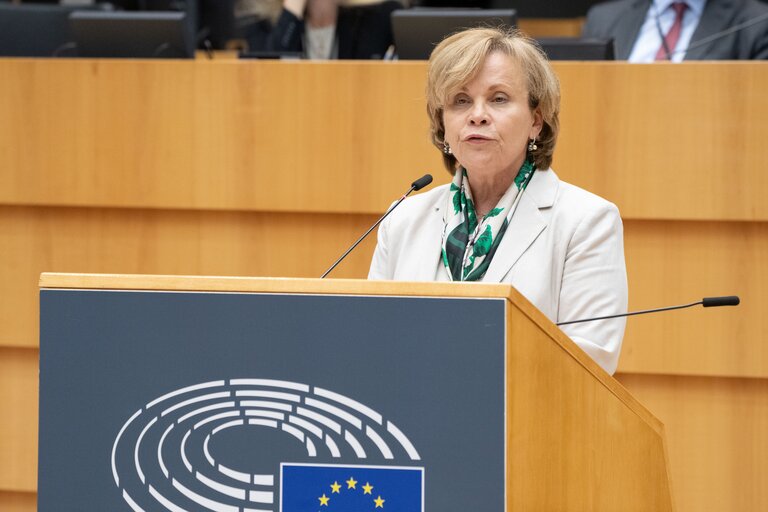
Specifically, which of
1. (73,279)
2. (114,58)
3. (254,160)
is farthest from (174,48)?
(73,279)

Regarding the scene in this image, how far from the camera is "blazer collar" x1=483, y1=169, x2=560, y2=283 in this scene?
1.92 m

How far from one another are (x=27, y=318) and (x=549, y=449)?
203 cm

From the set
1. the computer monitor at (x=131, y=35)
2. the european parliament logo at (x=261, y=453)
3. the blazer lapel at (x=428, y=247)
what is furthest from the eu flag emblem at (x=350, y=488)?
the computer monitor at (x=131, y=35)

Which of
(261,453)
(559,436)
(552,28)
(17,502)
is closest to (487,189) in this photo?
(559,436)

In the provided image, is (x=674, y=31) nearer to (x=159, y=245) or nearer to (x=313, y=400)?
(x=159, y=245)

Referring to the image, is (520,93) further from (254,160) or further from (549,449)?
(254,160)

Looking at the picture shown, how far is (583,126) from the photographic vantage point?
9.20 ft

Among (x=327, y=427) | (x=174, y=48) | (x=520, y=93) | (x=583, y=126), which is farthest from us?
(x=174, y=48)

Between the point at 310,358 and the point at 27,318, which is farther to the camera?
the point at 27,318

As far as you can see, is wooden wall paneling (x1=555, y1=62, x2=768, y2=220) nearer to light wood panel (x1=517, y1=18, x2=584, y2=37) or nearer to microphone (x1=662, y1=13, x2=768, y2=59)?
microphone (x1=662, y1=13, x2=768, y2=59)

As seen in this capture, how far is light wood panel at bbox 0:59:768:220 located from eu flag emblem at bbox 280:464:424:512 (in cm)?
154

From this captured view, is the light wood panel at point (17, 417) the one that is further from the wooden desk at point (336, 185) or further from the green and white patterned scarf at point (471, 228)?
the green and white patterned scarf at point (471, 228)

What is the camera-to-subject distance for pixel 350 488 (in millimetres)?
1409

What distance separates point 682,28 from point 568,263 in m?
1.79
